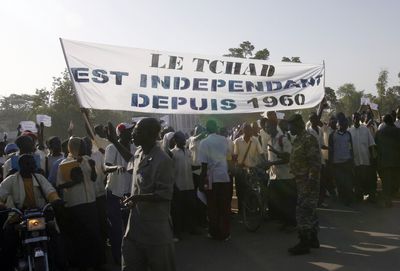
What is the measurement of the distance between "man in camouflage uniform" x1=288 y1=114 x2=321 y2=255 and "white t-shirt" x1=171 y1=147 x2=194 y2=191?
2.20m

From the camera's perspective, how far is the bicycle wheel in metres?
7.70

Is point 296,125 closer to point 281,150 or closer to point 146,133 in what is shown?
point 281,150

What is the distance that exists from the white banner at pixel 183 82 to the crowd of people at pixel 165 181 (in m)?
0.56

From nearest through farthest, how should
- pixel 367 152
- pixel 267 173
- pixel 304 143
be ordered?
pixel 304 143 < pixel 267 173 < pixel 367 152

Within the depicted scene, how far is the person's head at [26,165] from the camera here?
5.12 meters

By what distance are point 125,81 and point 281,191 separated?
10.8 ft

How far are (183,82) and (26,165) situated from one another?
393 centimetres

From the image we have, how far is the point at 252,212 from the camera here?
7.83 metres

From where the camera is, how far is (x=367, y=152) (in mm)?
9789

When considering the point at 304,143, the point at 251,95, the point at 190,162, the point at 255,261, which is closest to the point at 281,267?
the point at 255,261

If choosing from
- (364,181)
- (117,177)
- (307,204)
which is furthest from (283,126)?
(117,177)

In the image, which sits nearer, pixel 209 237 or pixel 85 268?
pixel 85 268

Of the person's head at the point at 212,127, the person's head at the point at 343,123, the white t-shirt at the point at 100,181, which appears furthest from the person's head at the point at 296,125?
the person's head at the point at 343,123

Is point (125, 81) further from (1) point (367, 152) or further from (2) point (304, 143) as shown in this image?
(1) point (367, 152)
